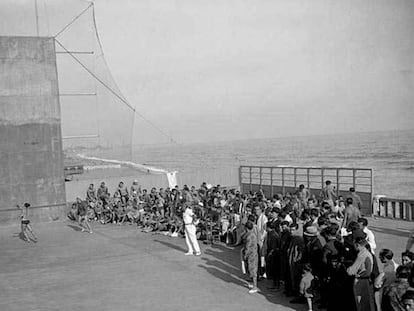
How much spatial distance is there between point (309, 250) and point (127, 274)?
4.55m

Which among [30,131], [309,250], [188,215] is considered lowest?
[188,215]

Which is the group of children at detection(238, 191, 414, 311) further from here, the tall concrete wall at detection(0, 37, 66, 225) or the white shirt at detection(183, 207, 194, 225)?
the tall concrete wall at detection(0, 37, 66, 225)

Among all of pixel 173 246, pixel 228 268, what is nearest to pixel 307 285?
pixel 228 268

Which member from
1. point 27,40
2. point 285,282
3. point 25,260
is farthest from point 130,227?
point 285,282

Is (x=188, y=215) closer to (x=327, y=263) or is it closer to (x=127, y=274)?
(x=127, y=274)

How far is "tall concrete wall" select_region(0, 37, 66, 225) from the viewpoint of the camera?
19344 mm

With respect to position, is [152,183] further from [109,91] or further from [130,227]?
[130,227]

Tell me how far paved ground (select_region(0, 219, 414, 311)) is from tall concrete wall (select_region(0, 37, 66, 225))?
348cm

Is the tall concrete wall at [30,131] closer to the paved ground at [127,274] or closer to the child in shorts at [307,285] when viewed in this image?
the paved ground at [127,274]

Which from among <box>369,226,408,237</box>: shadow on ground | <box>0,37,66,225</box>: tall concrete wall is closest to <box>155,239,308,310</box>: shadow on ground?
<box>369,226,408,237</box>: shadow on ground

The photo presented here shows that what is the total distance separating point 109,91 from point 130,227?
816cm

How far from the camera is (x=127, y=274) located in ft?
36.9

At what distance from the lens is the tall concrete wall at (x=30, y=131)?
63.5 feet

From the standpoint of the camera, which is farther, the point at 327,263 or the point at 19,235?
the point at 19,235
